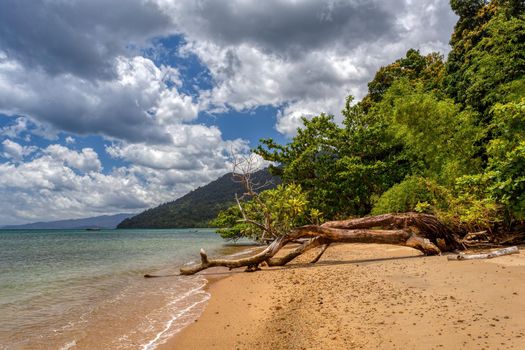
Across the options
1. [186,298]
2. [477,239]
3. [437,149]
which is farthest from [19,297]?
[437,149]

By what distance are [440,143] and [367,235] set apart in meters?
6.38

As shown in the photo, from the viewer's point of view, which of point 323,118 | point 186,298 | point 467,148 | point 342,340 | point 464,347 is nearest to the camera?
point 464,347

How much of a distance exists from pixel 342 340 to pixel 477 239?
1165 cm

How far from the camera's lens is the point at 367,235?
44.7ft

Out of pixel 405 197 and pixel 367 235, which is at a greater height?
pixel 405 197

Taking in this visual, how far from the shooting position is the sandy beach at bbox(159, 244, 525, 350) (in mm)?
4688

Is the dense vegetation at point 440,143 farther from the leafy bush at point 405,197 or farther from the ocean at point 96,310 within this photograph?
the ocean at point 96,310

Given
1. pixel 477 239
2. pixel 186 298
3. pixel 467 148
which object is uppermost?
pixel 467 148

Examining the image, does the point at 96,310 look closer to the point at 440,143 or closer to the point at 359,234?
the point at 359,234

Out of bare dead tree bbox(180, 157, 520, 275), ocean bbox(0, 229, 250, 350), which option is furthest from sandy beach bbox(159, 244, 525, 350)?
bare dead tree bbox(180, 157, 520, 275)

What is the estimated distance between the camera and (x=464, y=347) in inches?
164

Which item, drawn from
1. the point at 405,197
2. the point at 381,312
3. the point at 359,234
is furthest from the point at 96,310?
the point at 405,197

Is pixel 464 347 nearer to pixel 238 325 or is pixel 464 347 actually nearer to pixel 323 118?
pixel 238 325

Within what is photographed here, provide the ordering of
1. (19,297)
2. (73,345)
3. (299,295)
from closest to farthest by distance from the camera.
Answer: (73,345)
(299,295)
(19,297)
